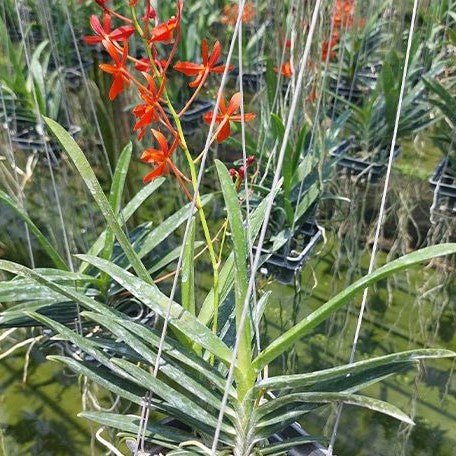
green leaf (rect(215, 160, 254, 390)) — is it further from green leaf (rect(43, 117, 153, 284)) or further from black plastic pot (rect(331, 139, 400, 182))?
black plastic pot (rect(331, 139, 400, 182))

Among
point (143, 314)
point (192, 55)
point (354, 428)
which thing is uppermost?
point (192, 55)

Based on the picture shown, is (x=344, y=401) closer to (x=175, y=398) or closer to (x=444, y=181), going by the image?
(x=175, y=398)

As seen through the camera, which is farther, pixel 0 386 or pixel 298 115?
pixel 0 386

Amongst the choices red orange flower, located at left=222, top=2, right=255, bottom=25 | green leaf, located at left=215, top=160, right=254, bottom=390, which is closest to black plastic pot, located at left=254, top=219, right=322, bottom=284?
green leaf, located at left=215, top=160, right=254, bottom=390

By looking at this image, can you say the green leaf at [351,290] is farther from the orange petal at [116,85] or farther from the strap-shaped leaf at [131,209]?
the strap-shaped leaf at [131,209]

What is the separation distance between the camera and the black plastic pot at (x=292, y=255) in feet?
3.17

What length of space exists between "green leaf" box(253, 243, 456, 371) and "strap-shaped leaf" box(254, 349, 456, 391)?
0.09 ft

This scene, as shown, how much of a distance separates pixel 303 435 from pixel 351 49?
50.2 inches

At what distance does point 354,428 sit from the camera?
1.17 m

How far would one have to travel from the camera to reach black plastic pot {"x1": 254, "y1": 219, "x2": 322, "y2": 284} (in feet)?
3.17

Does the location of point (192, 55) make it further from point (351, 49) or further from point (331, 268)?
point (331, 268)

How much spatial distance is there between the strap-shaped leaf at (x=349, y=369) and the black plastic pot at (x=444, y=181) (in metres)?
0.68

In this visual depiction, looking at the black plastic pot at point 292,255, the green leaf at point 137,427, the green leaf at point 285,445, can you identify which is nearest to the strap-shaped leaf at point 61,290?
the green leaf at point 137,427

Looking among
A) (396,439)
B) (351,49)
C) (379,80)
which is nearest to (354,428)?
(396,439)
